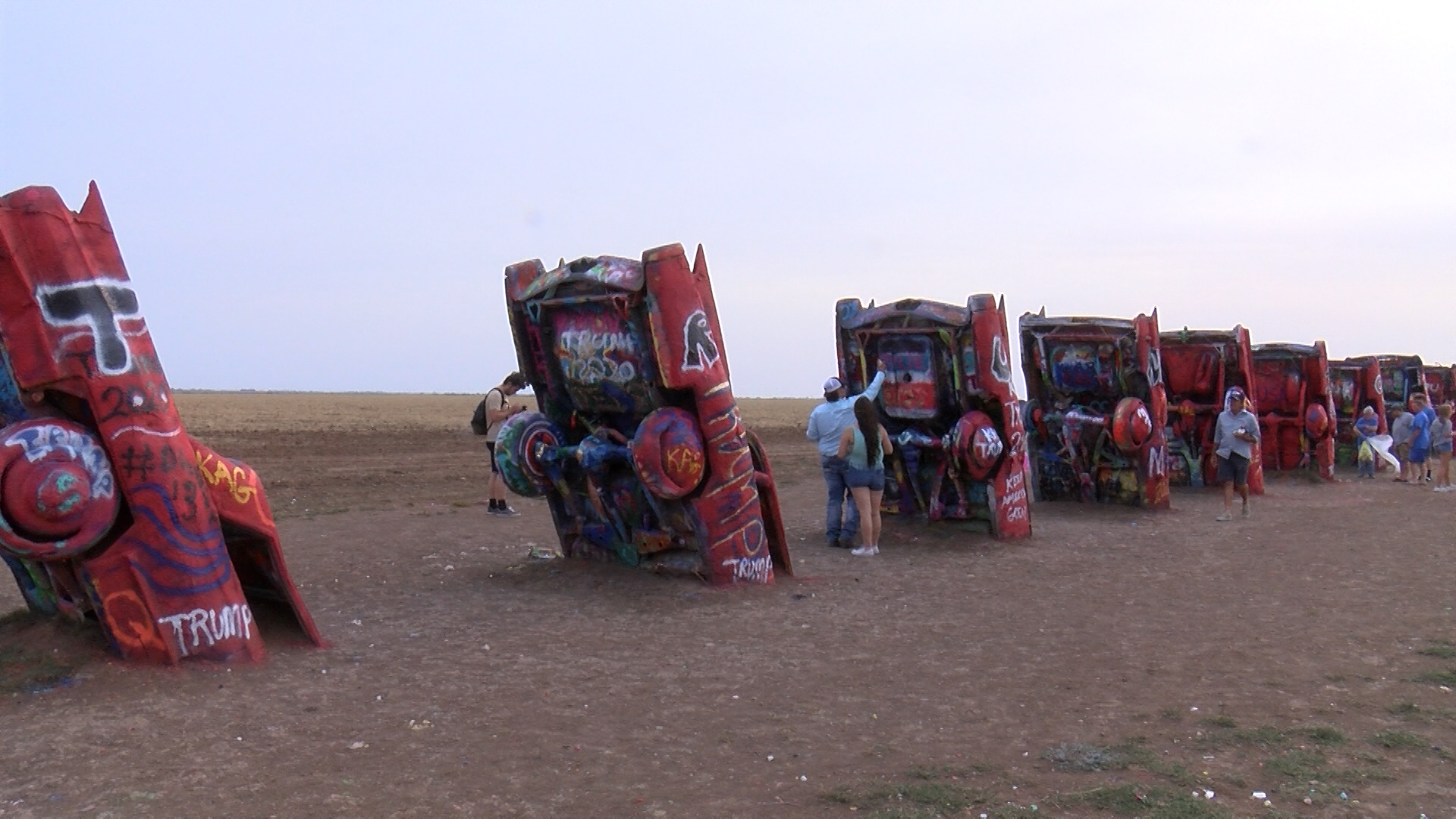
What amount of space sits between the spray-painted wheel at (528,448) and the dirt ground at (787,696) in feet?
2.87

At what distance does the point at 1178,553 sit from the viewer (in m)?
12.6

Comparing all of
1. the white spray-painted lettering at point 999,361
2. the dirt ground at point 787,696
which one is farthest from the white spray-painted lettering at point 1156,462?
the white spray-painted lettering at point 999,361

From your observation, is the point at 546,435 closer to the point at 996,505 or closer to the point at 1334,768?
the point at 996,505

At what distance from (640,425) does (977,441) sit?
4608mm

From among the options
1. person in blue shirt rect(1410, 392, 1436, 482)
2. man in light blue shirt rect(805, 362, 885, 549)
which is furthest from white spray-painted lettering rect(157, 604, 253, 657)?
person in blue shirt rect(1410, 392, 1436, 482)

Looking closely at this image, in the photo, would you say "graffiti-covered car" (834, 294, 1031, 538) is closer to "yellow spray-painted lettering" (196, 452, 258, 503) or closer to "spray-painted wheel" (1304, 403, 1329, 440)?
"yellow spray-painted lettering" (196, 452, 258, 503)

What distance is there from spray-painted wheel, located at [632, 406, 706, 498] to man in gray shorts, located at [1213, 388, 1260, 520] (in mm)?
8691

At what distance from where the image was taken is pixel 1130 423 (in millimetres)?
15016

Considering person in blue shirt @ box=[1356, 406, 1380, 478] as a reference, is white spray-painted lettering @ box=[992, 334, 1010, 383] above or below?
above

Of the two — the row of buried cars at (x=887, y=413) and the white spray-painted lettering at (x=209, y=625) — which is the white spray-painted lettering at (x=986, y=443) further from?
the white spray-painted lettering at (x=209, y=625)

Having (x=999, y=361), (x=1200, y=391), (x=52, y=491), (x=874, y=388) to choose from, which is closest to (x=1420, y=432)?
(x=1200, y=391)

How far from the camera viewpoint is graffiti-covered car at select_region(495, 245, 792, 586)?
30.5ft

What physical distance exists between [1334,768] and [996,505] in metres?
7.64

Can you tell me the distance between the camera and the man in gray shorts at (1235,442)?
49.4ft
